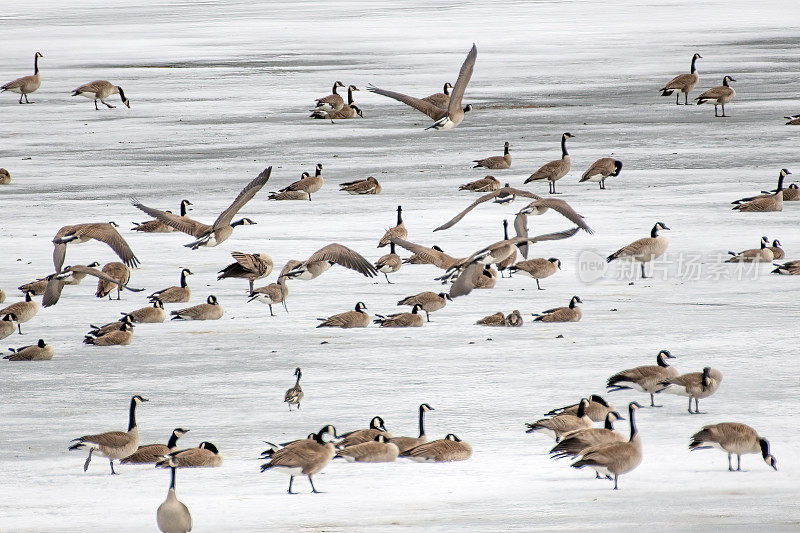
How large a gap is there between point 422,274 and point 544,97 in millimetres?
13667

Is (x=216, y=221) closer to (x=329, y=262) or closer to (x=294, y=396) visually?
(x=329, y=262)

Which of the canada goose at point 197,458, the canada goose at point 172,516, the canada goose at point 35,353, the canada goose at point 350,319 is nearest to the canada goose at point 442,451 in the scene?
the canada goose at point 197,458

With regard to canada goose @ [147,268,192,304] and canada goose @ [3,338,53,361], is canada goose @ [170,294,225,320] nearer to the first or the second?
canada goose @ [147,268,192,304]

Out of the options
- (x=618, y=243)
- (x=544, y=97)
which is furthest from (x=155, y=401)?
(x=544, y=97)

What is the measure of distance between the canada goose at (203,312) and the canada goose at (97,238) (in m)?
1.74

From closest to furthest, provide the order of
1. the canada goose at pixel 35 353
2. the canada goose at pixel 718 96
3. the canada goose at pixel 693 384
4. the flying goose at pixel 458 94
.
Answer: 1. the canada goose at pixel 693 384
2. the canada goose at pixel 35 353
3. the flying goose at pixel 458 94
4. the canada goose at pixel 718 96

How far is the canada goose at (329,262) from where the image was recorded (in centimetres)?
1259

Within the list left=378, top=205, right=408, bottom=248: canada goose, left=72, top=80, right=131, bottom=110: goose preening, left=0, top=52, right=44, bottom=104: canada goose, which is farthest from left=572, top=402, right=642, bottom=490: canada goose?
left=0, top=52, right=44, bottom=104: canada goose

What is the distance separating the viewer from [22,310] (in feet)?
38.9

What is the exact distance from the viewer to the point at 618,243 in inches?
575

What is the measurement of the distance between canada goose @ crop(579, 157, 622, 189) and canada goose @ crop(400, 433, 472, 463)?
408 inches

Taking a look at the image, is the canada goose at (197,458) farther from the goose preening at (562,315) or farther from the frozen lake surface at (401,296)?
the goose preening at (562,315)

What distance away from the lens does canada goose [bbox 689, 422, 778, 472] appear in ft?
25.1

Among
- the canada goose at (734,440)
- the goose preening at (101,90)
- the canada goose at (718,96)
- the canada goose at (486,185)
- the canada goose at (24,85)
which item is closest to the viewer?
the canada goose at (734,440)
